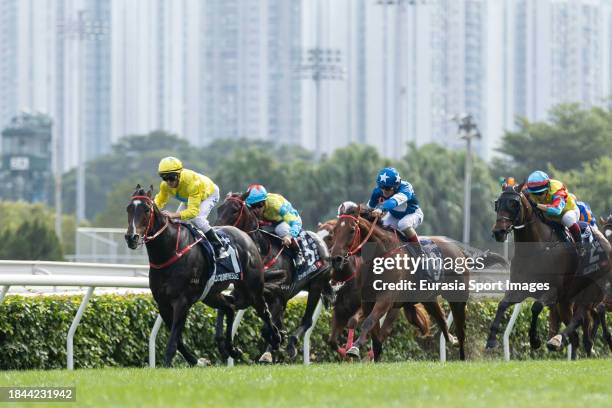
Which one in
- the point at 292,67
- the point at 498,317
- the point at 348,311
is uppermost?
the point at 292,67

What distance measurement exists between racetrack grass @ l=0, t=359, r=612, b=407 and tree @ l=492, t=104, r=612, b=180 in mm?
42047

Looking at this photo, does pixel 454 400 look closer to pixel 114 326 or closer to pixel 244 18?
pixel 114 326

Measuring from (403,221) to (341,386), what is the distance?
4.19m

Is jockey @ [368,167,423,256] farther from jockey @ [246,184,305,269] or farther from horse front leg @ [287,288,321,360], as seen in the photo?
horse front leg @ [287,288,321,360]

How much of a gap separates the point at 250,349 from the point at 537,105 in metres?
101

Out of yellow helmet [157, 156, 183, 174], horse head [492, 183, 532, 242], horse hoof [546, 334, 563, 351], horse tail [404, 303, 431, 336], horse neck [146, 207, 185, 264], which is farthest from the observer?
horse tail [404, 303, 431, 336]

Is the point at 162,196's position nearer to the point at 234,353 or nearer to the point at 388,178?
the point at 234,353

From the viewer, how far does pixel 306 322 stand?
11.3 metres

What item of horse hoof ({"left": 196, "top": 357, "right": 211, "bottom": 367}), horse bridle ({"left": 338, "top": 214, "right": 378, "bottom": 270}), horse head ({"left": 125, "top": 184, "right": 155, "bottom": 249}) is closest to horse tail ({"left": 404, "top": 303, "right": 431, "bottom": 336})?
horse bridle ({"left": 338, "top": 214, "right": 378, "bottom": 270})

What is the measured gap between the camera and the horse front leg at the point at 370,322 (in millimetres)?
9992

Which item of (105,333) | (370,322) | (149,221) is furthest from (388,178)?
(105,333)

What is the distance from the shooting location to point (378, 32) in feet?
355

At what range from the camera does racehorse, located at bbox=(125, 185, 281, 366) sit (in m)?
9.34

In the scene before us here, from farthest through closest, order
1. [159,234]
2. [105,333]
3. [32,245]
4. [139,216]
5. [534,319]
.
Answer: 1. [32,245]
2. [534,319]
3. [105,333]
4. [159,234]
5. [139,216]
